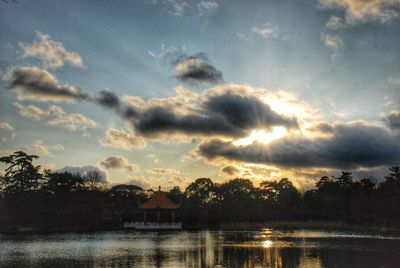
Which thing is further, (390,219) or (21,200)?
(21,200)

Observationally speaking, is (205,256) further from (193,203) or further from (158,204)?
(193,203)

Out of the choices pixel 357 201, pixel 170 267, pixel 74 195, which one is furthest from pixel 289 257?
pixel 74 195

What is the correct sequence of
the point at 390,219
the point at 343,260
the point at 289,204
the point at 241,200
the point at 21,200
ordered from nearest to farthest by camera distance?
the point at 343,260 < the point at 390,219 < the point at 21,200 < the point at 241,200 < the point at 289,204

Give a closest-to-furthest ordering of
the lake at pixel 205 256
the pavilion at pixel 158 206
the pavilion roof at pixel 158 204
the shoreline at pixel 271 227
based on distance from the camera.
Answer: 1. the lake at pixel 205 256
2. the shoreline at pixel 271 227
3. the pavilion at pixel 158 206
4. the pavilion roof at pixel 158 204

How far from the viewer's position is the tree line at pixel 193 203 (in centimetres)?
6344

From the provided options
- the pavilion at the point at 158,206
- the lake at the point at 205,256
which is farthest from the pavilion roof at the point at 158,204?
the lake at the point at 205,256

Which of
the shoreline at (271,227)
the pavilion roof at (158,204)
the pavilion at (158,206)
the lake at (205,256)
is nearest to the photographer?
the lake at (205,256)

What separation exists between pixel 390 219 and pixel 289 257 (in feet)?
129

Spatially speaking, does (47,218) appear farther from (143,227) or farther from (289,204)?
(289,204)

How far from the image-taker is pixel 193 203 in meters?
85.7

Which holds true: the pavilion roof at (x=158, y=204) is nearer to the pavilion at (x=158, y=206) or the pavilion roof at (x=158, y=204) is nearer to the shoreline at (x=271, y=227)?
the pavilion at (x=158, y=206)

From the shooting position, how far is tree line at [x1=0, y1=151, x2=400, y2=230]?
6344 cm

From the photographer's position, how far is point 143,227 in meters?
62.9

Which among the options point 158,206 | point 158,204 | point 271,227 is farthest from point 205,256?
point 271,227
